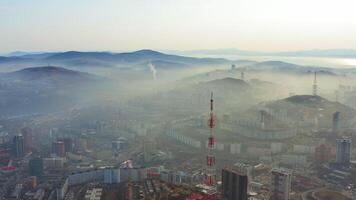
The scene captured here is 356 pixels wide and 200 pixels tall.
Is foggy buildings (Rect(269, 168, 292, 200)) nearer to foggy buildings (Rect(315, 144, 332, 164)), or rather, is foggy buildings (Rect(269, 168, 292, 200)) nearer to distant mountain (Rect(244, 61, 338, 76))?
foggy buildings (Rect(315, 144, 332, 164))

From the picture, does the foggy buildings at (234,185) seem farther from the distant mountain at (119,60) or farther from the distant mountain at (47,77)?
the distant mountain at (119,60)

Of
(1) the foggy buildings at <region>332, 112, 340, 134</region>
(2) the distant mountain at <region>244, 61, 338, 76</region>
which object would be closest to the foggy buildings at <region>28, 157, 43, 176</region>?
(1) the foggy buildings at <region>332, 112, 340, 134</region>

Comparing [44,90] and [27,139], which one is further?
[44,90]

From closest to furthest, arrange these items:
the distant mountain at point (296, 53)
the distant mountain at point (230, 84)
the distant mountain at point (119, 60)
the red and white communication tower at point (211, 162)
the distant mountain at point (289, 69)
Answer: the red and white communication tower at point (211, 162) → the distant mountain at point (230, 84) → the distant mountain at point (289, 69) → the distant mountain at point (119, 60) → the distant mountain at point (296, 53)

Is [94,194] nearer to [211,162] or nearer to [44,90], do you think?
[211,162]

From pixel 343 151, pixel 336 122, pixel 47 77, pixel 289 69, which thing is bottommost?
pixel 343 151

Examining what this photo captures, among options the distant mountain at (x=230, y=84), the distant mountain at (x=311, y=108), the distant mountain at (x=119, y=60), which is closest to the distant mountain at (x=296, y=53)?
the distant mountain at (x=119, y=60)

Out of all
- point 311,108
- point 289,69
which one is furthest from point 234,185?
point 289,69
